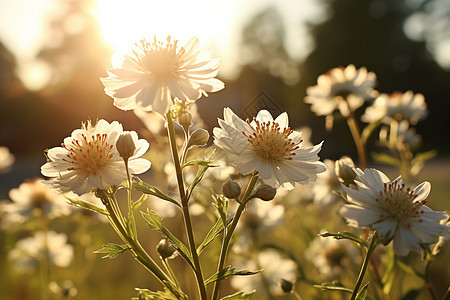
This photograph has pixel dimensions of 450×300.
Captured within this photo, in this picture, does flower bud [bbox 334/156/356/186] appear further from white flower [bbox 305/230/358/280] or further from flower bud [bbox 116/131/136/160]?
white flower [bbox 305/230/358/280]

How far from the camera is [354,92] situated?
136 inches

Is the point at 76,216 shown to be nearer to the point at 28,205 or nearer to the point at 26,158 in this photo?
the point at 28,205

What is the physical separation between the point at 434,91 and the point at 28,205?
26278 mm


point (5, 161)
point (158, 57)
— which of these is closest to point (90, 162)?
point (158, 57)

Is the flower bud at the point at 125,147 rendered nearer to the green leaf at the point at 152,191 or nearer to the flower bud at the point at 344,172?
the green leaf at the point at 152,191

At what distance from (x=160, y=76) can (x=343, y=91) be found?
2331 millimetres

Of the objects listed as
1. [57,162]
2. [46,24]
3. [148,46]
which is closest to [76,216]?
[57,162]

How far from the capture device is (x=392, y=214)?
1406 millimetres

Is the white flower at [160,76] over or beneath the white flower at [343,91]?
beneath

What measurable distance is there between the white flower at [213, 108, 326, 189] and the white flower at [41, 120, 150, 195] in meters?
0.32

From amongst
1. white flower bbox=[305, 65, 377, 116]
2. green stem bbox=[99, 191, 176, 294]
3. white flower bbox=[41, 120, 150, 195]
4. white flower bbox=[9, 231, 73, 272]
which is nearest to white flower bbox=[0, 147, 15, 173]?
white flower bbox=[9, 231, 73, 272]

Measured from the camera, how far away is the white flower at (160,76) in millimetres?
1402

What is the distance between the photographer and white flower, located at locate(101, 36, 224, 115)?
140cm

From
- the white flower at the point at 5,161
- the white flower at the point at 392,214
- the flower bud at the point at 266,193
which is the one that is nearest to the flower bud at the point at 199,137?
the flower bud at the point at 266,193
